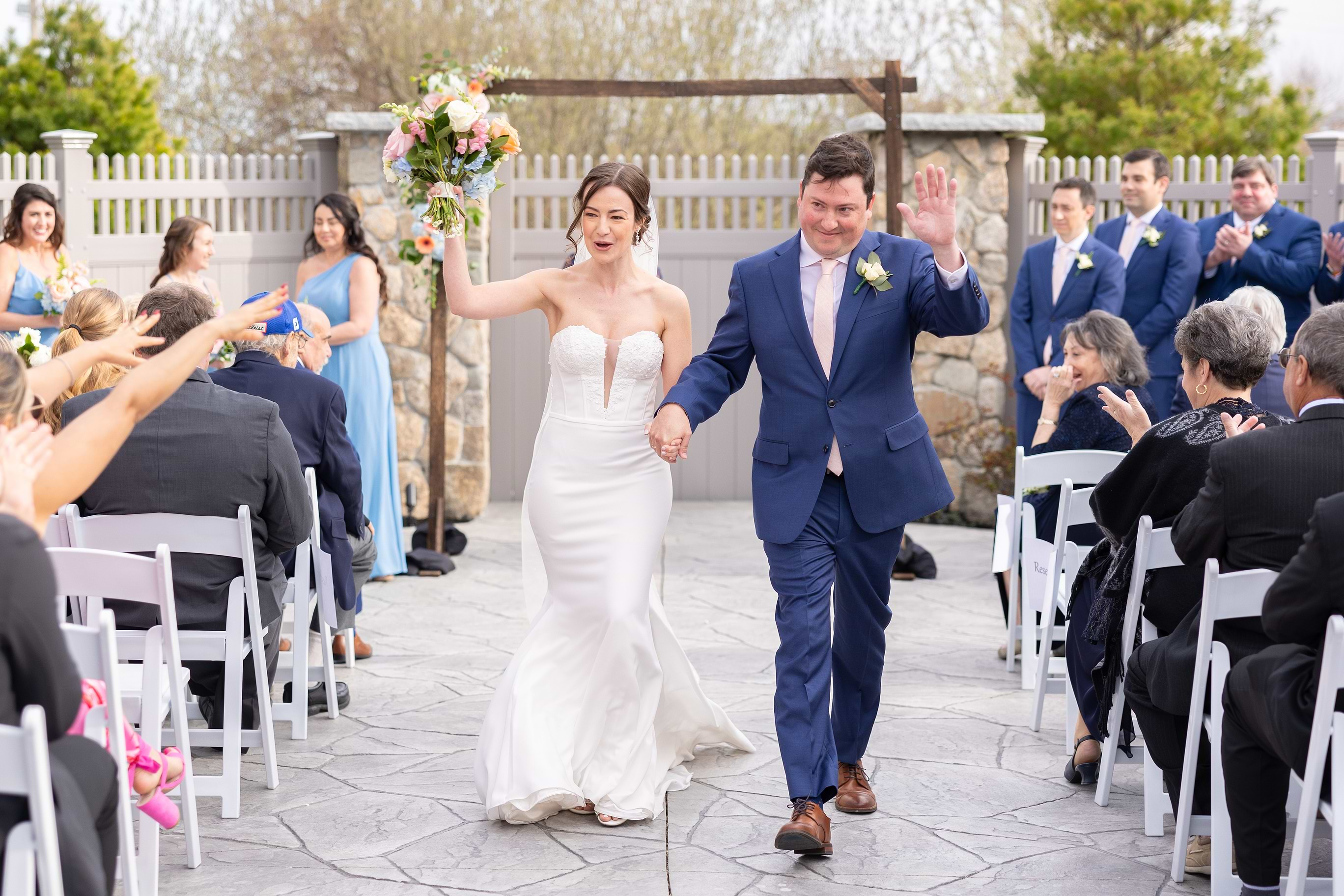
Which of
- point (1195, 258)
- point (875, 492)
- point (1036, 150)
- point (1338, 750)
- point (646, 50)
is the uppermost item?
point (646, 50)

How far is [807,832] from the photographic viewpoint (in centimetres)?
374

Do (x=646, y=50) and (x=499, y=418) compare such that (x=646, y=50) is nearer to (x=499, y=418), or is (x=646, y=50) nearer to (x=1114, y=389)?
(x=499, y=418)

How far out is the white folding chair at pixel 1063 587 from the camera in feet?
15.9

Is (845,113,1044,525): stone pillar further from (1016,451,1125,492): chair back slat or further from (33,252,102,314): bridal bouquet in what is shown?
(33,252,102,314): bridal bouquet

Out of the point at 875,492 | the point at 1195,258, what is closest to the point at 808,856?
the point at 875,492

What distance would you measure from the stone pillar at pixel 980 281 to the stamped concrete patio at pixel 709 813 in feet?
9.83

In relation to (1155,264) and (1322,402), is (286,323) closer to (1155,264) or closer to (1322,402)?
(1322,402)

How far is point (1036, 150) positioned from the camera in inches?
370

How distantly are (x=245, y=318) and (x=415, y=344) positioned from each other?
600cm

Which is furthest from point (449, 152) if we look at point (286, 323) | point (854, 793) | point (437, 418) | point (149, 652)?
point (437, 418)

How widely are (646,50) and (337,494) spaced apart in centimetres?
1265

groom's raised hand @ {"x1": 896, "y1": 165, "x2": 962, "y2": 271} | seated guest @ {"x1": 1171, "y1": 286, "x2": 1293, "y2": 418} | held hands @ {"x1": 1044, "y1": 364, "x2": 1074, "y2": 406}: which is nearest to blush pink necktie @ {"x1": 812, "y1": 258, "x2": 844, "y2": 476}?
groom's raised hand @ {"x1": 896, "y1": 165, "x2": 962, "y2": 271}

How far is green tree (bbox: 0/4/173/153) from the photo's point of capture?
13023 millimetres

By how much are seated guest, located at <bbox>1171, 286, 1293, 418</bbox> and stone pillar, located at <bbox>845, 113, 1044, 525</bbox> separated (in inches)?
94.2
